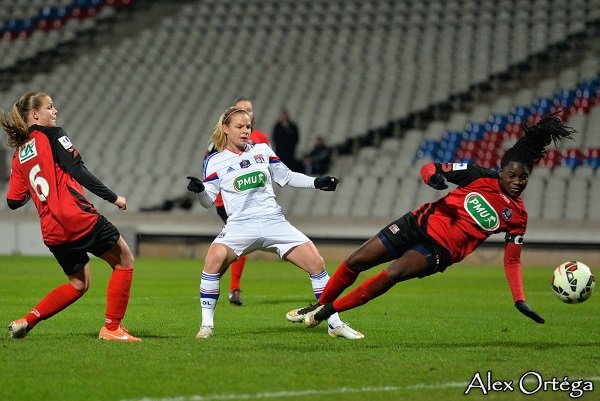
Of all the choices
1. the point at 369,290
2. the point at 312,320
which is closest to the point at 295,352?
the point at 312,320

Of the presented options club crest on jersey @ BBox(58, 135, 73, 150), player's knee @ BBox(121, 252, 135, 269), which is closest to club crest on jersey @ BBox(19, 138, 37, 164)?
club crest on jersey @ BBox(58, 135, 73, 150)

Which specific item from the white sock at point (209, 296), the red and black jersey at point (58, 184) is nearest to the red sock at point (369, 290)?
the white sock at point (209, 296)

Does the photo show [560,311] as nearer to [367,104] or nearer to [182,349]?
[182,349]

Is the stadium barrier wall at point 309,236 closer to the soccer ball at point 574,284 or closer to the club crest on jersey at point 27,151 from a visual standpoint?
the soccer ball at point 574,284

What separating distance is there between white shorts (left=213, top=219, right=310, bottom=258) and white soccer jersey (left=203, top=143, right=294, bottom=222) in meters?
0.07

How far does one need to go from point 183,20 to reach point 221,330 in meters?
19.7

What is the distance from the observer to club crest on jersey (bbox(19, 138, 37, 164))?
6984 mm

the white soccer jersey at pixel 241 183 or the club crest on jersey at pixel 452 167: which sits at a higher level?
the club crest on jersey at pixel 452 167

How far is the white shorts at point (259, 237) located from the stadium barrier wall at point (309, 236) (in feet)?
34.6

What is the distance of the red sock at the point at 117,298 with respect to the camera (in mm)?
7203

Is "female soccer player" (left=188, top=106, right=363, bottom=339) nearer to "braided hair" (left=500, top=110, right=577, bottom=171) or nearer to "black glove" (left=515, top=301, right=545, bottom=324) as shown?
"black glove" (left=515, top=301, right=545, bottom=324)

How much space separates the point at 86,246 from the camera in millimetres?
7027

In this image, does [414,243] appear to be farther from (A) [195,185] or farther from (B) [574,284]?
(A) [195,185]

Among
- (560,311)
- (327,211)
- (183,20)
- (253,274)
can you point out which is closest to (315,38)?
(183,20)
